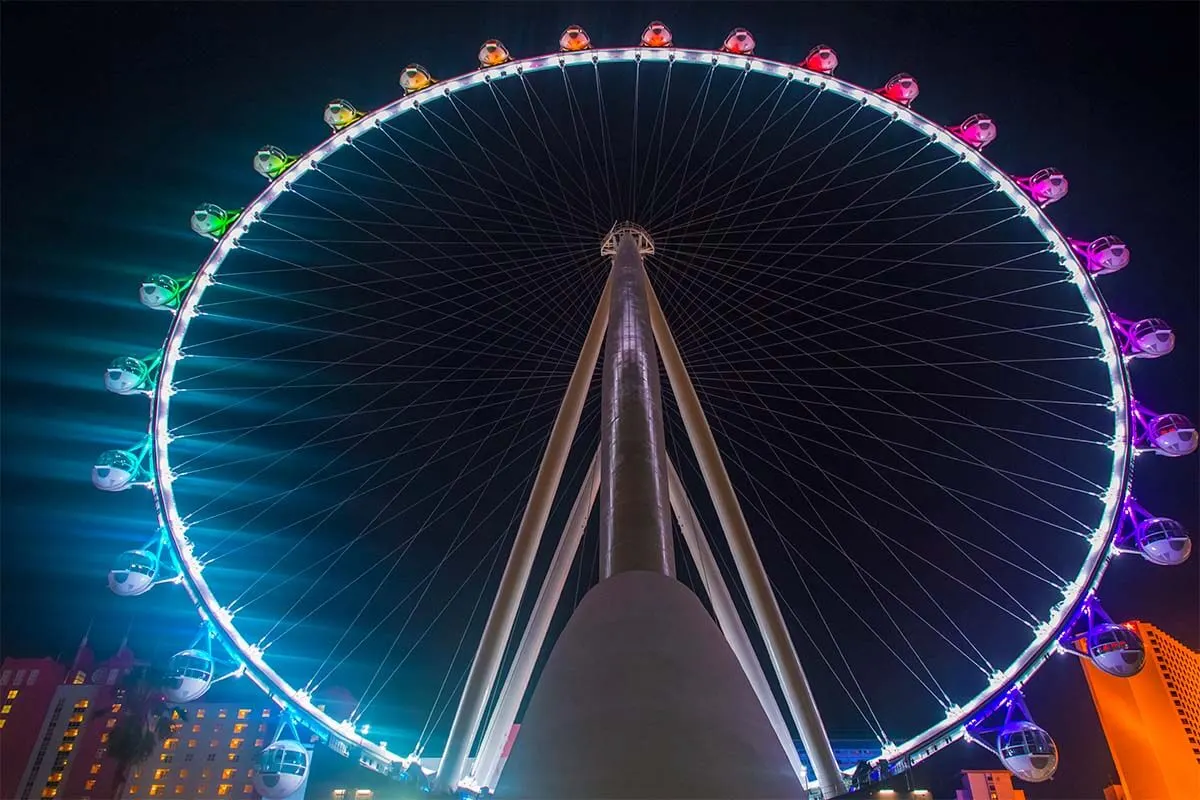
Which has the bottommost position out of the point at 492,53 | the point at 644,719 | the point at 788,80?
the point at 644,719

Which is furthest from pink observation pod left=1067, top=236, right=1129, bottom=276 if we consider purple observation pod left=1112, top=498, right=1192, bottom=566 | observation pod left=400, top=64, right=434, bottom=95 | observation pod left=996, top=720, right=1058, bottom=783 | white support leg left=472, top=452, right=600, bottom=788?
observation pod left=400, top=64, right=434, bottom=95

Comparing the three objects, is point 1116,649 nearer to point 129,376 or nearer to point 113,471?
point 113,471

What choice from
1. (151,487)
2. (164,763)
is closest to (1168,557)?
(151,487)

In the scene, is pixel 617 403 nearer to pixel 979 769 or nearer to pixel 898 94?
pixel 898 94

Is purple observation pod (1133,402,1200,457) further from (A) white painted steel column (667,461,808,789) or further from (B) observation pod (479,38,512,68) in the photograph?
(B) observation pod (479,38,512,68)

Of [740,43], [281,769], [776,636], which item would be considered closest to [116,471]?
[281,769]
